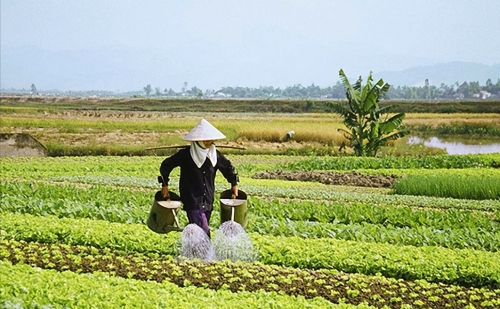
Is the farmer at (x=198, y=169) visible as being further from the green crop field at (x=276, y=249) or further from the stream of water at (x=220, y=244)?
the green crop field at (x=276, y=249)

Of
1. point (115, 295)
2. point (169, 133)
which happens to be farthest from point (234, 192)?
point (169, 133)

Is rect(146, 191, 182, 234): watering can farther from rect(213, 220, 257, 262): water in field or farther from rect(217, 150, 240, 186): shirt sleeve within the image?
rect(217, 150, 240, 186): shirt sleeve

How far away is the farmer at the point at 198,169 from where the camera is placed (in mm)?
7773

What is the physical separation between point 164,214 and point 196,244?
20.1 inches

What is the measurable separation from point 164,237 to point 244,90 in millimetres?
70694

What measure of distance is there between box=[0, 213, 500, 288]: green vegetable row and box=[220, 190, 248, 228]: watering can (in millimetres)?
705

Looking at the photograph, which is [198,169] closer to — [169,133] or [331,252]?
[331,252]

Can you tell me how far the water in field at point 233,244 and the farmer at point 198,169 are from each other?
0.81 feet

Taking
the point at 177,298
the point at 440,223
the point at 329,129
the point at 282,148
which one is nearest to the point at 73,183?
the point at 440,223

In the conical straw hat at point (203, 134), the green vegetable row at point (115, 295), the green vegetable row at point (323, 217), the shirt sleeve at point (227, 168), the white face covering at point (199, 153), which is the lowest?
the green vegetable row at point (323, 217)

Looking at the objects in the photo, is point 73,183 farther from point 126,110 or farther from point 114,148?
point 126,110

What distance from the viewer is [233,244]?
323 inches

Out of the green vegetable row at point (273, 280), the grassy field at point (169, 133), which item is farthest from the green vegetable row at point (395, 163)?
the green vegetable row at point (273, 280)

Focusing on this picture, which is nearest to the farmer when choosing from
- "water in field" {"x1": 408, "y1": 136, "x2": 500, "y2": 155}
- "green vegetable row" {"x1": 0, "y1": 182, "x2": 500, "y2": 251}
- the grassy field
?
"green vegetable row" {"x1": 0, "y1": 182, "x2": 500, "y2": 251}
